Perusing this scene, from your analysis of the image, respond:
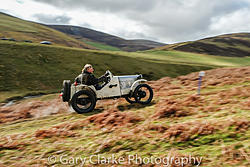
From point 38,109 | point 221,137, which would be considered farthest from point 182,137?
point 38,109

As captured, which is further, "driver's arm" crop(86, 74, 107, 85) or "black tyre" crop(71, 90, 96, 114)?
"driver's arm" crop(86, 74, 107, 85)

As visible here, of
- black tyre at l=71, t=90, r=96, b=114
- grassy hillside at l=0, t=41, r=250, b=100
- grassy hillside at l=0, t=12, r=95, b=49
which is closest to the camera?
black tyre at l=71, t=90, r=96, b=114

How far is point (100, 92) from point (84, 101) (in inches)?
33.1

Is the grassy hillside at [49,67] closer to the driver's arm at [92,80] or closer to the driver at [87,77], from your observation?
the driver at [87,77]

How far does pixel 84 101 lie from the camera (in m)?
9.16

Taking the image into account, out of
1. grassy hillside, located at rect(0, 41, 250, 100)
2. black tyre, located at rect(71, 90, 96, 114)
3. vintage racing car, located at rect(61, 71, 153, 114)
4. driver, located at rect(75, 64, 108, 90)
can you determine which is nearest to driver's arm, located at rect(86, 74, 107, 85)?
driver, located at rect(75, 64, 108, 90)

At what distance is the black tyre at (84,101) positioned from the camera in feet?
28.9

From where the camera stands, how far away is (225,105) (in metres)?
7.24

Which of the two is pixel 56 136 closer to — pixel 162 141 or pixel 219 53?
pixel 162 141

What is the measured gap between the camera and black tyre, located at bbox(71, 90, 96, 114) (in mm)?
8812

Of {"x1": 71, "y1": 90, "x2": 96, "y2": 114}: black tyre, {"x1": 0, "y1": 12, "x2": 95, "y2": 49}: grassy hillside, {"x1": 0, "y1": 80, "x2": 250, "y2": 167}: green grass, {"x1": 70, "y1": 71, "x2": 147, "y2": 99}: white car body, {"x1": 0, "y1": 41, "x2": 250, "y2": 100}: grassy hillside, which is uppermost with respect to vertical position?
{"x1": 0, "y1": 12, "x2": 95, "y2": 49}: grassy hillside

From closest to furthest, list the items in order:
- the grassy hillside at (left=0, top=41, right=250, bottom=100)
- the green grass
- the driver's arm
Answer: the green grass, the driver's arm, the grassy hillside at (left=0, top=41, right=250, bottom=100)

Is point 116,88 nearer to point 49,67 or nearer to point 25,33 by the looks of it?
point 49,67

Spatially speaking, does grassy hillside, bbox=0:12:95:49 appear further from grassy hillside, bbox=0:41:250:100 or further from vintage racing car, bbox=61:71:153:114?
vintage racing car, bbox=61:71:153:114
